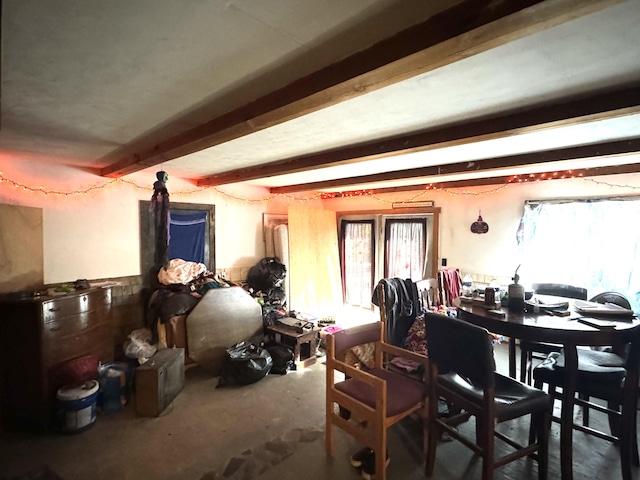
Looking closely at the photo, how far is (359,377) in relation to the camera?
2.09 m

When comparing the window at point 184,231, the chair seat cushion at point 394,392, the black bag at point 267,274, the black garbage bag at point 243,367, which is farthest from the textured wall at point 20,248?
the chair seat cushion at point 394,392

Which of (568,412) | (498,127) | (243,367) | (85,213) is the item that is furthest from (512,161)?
(85,213)

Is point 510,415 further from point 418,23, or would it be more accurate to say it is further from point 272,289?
point 272,289

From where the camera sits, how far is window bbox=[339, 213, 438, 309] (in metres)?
5.01

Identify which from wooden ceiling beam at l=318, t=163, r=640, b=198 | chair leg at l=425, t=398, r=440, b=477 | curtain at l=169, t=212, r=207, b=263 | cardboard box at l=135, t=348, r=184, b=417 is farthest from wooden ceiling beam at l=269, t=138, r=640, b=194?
cardboard box at l=135, t=348, r=184, b=417

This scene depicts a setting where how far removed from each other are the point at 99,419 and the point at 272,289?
241cm

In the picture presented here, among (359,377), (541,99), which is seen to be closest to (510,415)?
(359,377)

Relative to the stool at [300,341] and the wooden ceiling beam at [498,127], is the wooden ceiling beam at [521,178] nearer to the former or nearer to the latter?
the wooden ceiling beam at [498,127]

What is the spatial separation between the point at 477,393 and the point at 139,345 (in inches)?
128

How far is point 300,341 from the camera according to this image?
12.8 feet

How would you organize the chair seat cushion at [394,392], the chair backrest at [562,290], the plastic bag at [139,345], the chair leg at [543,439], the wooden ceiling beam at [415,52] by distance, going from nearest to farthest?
the wooden ceiling beam at [415,52]
the chair leg at [543,439]
the chair seat cushion at [394,392]
the chair backrest at [562,290]
the plastic bag at [139,345]

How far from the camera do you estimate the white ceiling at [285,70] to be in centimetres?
107

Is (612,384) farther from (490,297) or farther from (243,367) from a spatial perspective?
(243,367)

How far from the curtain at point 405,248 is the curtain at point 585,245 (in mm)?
1327
